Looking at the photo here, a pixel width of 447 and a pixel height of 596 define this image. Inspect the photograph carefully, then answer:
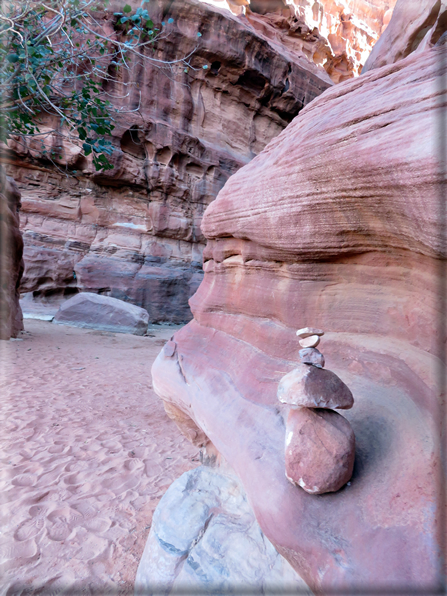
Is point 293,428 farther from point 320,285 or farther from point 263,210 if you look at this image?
point 263,210

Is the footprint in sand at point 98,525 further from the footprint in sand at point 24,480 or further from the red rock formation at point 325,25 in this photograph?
the red rock formation at point 325,25

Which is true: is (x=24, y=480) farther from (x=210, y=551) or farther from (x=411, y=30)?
(x=411, y=30)

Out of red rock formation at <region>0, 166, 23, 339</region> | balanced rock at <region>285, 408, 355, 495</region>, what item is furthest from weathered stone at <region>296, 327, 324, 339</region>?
red rock formation at <region>0, 166, 23, 339</region>

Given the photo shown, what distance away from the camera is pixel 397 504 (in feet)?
3.85

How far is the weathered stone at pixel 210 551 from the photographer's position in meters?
1.60

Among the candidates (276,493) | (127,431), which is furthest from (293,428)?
(127,431)

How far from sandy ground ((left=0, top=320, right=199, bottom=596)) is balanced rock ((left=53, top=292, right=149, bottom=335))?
4.02 m

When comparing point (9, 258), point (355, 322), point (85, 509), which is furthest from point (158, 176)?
point (355, 322)

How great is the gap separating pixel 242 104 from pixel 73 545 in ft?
52.1

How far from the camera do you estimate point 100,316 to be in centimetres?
1052

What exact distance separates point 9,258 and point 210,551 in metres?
8.65

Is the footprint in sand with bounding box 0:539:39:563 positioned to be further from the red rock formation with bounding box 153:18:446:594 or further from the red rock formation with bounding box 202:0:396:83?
the red rock formation with bounding box 202:0:396:83

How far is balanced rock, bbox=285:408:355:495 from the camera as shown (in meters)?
1.28

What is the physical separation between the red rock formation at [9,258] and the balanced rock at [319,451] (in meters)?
7.92
